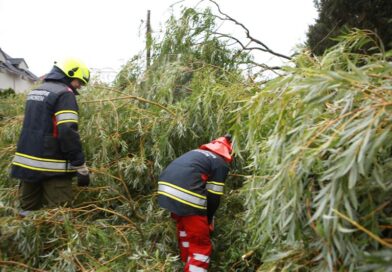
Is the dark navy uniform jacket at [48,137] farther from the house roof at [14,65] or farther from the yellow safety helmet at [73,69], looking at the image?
the house roof at [14,65]

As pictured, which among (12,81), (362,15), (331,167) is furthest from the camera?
(12,81)

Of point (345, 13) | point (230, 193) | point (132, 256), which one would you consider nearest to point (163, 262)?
point (132, 256)

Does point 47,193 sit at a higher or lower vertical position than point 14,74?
lower

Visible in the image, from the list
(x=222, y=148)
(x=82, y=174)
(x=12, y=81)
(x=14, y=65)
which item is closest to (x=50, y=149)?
(x=82, y=174)

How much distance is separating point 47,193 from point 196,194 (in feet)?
4.42

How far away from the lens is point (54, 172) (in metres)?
3.16

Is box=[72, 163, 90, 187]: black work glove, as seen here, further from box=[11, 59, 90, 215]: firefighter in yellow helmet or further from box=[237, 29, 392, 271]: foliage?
box=[237, 29, 392, 271]: foliage

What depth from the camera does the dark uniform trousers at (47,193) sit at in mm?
3205

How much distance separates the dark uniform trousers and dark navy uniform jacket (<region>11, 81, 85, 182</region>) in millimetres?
92

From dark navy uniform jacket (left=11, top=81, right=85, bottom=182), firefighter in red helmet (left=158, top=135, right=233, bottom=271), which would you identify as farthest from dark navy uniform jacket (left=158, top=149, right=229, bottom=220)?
dark navy uniform jacket (left=11, top=81, right=85, bottom=182)

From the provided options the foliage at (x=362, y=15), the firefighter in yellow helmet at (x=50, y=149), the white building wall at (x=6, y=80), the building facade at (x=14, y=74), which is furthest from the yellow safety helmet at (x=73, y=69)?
the white building wall at (x=6, y=80)

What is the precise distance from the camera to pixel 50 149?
10.3 ft

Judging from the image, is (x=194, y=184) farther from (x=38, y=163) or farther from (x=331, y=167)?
(x=331, y=167)

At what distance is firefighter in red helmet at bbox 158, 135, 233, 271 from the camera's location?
2.90 meters
